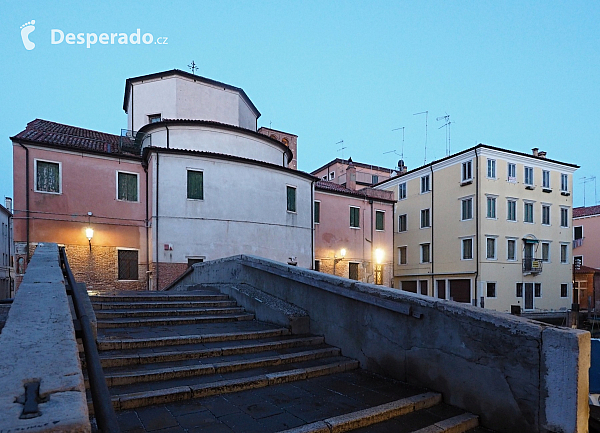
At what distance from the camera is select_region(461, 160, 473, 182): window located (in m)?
30.2

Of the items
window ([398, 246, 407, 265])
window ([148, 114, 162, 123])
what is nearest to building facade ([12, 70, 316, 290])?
window ([148, 114, 162, 123])

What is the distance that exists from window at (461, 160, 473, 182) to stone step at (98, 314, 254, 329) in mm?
27536

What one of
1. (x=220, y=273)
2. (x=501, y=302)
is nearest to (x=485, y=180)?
(x=501, y=302)

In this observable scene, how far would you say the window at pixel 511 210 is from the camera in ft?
101

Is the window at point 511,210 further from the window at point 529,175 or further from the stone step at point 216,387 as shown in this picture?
the stone step at point 216,387

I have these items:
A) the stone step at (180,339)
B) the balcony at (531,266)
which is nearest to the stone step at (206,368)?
the stone step at (180,339)

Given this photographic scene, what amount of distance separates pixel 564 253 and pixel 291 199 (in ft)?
88.0

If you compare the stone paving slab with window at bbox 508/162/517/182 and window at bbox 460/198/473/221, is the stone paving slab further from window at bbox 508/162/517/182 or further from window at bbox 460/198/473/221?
window at bbox 508/162/517/182

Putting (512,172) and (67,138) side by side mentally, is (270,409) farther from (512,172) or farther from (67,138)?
(512,172)

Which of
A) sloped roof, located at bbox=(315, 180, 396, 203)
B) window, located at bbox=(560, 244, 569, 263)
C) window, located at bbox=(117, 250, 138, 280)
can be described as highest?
sloped roof, located at bbox=(315, 180, 396, 203)

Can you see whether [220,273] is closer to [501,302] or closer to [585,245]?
[501,302]

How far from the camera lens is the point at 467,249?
3033cm

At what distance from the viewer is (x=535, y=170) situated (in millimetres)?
32219

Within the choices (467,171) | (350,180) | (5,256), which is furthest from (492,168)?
(5,256)
